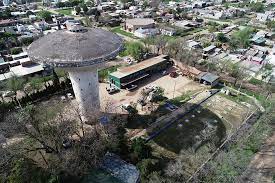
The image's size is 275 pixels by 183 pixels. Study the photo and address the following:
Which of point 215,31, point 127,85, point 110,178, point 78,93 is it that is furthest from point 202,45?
point 110,178

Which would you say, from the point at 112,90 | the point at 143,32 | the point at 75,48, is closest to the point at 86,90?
the point at 75,48

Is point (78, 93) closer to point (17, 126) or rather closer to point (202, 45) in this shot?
point (17, 126)

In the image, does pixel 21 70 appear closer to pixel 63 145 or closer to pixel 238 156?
pixel 63 145

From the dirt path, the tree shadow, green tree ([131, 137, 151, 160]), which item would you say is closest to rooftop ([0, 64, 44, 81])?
the tree shadow

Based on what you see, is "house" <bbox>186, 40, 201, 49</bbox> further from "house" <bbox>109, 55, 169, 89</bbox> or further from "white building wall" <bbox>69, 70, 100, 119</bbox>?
"white building wall" <bbox>69, 70, 100, 119</bbox>

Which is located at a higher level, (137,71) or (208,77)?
(137,71)

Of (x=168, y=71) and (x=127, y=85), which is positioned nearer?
(x=127, y=85)

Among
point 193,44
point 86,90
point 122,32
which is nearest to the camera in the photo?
point 86,90
